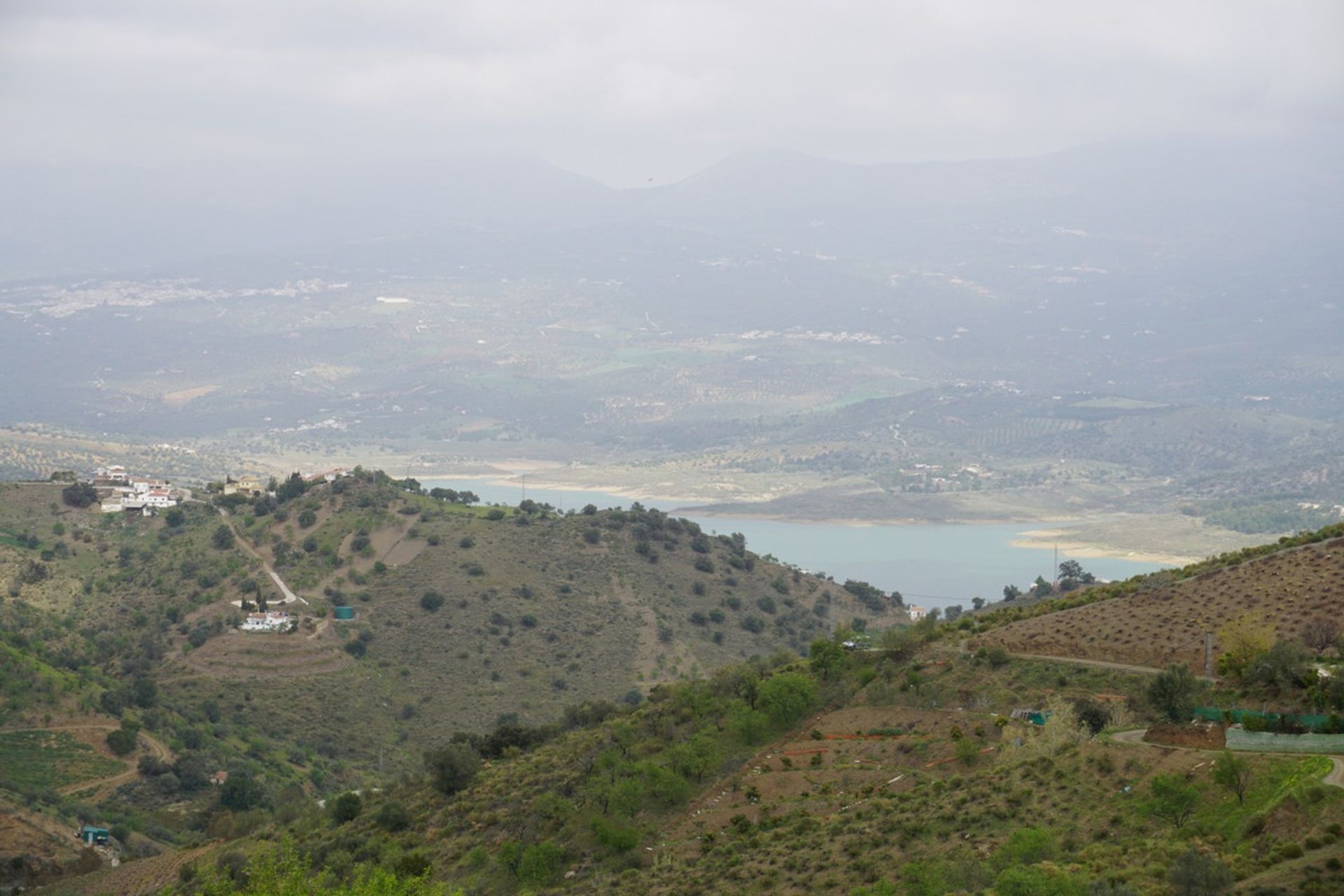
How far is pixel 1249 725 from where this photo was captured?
2269cm

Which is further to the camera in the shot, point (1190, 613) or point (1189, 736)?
point (1190, 613)

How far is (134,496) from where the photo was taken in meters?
70.7

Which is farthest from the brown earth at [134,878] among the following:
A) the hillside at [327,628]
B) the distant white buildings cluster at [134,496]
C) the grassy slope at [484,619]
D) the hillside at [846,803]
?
the distant white buildings cluster at [134,496]

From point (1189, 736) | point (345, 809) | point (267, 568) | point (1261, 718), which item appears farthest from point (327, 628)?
Answer: point (1261, 718)

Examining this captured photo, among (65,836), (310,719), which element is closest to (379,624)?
(310,719)

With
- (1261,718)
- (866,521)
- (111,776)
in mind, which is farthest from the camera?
(866,521)

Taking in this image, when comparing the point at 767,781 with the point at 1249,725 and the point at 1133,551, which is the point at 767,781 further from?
the point at 1133,551

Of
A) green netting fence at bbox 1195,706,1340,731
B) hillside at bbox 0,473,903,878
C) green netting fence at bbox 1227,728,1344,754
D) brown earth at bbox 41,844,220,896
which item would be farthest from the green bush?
green netting fence at bbox 1227,728,1344,754

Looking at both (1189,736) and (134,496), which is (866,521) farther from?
(1189,736)

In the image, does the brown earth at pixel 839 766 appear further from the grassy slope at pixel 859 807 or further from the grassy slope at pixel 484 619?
the grassy slope at pixel 484 619

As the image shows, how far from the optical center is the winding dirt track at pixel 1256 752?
19531 millimetres

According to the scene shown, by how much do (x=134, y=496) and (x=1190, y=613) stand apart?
53.0m

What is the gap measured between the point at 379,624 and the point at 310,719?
21.3ft

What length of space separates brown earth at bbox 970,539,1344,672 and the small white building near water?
28.2m
